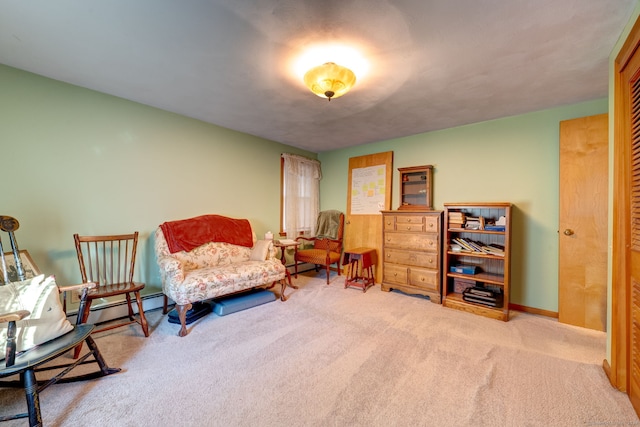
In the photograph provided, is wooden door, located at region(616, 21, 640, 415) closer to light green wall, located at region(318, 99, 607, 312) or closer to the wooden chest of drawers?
light green wall, located at region(318, 99, 607, 312)

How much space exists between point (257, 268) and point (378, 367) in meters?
1.70

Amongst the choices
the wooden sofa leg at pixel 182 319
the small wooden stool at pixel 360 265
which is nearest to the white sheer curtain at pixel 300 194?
the small wooden stool at pixel 360 265

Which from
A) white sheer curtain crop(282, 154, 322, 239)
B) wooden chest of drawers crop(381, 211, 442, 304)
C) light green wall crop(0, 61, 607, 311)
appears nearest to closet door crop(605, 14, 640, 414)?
light green wall crop(0, 61, 607, 311)

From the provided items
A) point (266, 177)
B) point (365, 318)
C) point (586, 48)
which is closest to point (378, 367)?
point (365, 318)

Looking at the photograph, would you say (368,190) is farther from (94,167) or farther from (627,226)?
(94,167)

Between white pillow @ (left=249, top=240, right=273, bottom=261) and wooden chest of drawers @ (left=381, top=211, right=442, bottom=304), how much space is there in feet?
5.54

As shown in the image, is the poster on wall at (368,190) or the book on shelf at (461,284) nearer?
the book on shelf at (461,284)

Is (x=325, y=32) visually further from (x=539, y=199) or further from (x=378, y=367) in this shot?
(x=539, y=199)

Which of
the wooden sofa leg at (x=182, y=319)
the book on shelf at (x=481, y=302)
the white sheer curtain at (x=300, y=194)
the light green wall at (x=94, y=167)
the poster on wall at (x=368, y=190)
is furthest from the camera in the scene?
the white sheer curtain at (x=300, y=194)

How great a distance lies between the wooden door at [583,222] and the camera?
241 cm

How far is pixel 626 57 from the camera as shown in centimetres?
150

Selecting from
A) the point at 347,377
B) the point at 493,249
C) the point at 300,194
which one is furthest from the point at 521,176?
the point at 300,194

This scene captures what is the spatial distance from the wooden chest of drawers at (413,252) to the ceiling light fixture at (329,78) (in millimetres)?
2003

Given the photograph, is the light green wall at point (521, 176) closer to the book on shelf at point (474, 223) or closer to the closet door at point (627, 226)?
the book on shelf at point (474, 223)
